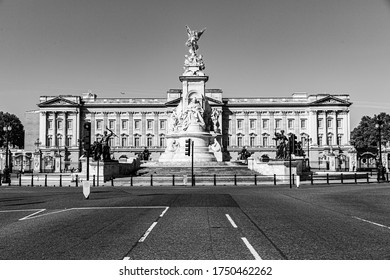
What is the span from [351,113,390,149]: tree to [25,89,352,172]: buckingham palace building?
668cm

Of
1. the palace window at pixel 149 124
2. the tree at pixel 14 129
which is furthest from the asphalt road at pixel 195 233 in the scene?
the tree at pixel 14 129

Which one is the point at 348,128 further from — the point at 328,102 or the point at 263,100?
the point at 263,100

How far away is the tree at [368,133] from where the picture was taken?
113625 millimetres

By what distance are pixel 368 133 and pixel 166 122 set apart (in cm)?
5517

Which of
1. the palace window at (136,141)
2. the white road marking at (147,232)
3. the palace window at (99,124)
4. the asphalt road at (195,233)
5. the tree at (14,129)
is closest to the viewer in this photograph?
the asphalt road at (195,233)

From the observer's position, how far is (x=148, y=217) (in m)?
13.8

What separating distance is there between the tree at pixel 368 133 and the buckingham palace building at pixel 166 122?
668cm

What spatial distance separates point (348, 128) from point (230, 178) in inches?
3451

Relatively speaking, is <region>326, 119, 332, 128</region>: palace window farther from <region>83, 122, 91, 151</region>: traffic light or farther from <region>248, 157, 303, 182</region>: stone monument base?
<region>83, 122, 91, 151</region>: traffic light

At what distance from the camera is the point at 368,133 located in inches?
4847

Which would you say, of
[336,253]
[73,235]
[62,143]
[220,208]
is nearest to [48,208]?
[220,208]

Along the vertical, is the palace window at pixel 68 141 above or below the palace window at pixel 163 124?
below

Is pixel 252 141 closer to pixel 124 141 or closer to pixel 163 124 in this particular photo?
pixel 163 124

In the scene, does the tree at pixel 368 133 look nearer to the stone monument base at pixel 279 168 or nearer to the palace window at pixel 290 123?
the palace window at pixel 290 123
